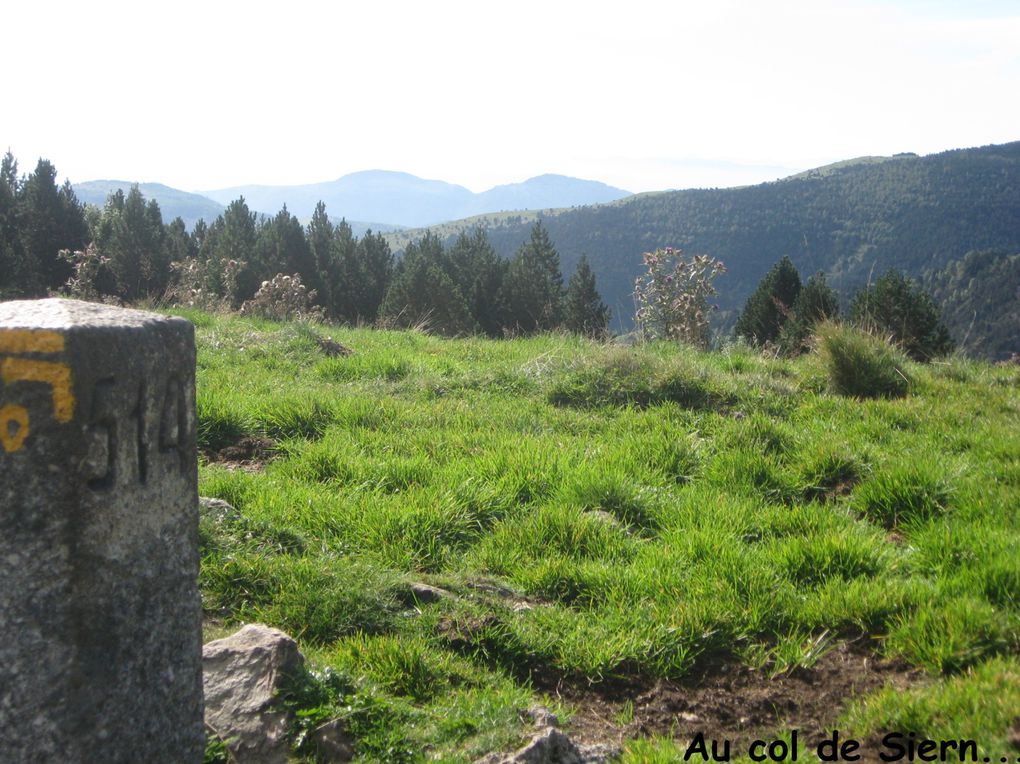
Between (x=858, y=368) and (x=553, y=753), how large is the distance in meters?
4.82

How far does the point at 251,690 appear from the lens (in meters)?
2.72

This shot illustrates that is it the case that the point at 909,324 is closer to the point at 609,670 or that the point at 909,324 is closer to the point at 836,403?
the point at 836,403

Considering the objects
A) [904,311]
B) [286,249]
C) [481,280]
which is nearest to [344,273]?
[286,249]

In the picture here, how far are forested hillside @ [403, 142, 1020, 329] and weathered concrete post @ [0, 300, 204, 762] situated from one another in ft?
289

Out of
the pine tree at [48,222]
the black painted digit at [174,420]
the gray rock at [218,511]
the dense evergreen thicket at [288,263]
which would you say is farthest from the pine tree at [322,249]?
the black painted digit at [174,420]

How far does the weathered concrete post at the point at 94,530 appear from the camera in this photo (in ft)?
6.03

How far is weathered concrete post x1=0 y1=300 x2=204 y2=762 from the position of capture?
1839mm

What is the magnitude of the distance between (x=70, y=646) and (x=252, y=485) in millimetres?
2648

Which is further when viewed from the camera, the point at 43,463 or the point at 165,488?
the point at 165,488

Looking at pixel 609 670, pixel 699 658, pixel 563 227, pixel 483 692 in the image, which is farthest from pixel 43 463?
pixel 563 227

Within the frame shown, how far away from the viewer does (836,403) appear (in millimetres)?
6027

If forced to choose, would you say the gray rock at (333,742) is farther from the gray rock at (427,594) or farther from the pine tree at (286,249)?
the pine tree at (286,249)

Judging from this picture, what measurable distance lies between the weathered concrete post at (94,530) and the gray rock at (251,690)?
39 centimetres

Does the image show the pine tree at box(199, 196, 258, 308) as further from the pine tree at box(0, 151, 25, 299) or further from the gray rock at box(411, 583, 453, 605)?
the gray rock at box(411, 583, 453, 605)
